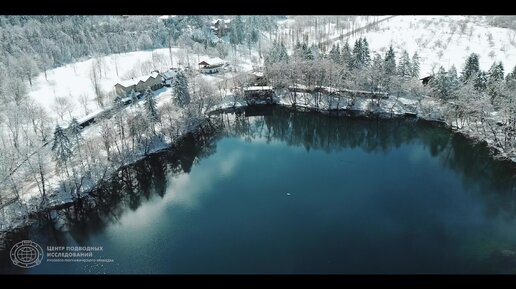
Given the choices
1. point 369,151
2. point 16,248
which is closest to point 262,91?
point 369,151

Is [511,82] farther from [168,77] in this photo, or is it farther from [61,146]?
[61,146]

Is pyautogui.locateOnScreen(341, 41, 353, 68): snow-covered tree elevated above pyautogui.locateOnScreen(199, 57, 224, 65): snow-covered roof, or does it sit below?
above

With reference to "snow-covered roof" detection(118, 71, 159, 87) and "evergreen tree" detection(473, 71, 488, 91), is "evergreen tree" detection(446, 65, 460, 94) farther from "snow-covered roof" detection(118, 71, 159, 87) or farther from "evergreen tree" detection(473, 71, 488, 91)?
"snow-covered roof" detection(118, 71, 159, 87)

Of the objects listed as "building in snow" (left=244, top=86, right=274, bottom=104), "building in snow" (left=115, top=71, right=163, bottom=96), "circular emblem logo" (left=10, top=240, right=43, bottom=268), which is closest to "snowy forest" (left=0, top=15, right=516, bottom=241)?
"building in snow" (left=244, top=86, right=274, bottom=104)

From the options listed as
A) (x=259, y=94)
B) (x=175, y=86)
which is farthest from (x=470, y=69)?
(x=175, y=86)

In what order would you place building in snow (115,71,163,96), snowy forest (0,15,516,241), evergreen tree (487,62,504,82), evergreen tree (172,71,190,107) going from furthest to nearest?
building in snow (115,71,163,96), evergreen tree (172,71,190,107), evergreen tree (487,62,504,82), snowy forest (0,15,516,241)

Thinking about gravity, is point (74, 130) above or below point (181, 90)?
below
